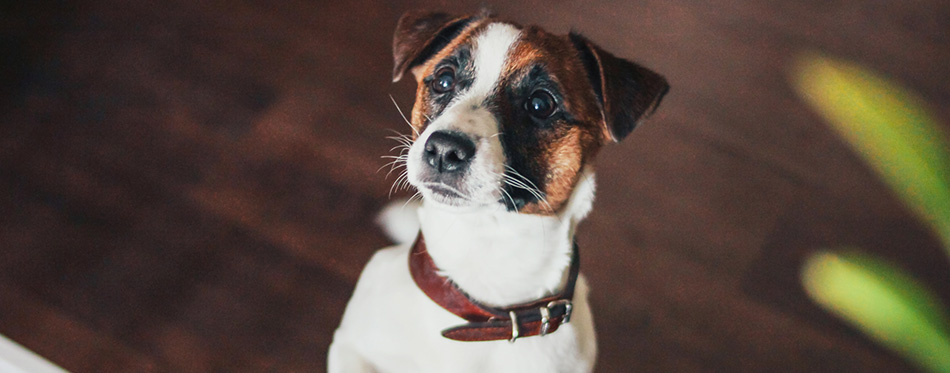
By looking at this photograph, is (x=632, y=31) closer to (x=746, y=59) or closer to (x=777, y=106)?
(x=746, y=59)

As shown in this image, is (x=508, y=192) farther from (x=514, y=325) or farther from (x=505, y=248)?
(x=514, y=325)

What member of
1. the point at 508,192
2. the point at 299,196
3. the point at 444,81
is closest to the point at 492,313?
the point at 508,192

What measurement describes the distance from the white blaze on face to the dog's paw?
0.76 metres

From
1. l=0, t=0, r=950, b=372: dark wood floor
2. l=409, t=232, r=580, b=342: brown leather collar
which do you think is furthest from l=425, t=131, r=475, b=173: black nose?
l=0, t=0, r=950, b=372: dark wood floor

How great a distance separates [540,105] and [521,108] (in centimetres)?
4

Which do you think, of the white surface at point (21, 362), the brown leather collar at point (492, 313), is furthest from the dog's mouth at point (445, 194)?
the white surface at point (21, 362)

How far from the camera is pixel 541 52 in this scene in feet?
4.32

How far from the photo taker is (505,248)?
1.31 metres

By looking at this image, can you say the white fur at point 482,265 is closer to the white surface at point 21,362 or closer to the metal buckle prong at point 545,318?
the metal buckle prong at point 545,318

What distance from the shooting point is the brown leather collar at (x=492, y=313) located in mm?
1303

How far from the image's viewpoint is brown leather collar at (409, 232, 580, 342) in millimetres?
1303

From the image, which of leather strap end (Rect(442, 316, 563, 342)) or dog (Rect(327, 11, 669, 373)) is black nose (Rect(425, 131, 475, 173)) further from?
leather strap end (Rect(442, 316, 563, 342))

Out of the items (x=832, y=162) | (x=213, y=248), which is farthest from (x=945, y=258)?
(x=213, y=248)

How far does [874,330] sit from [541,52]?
1.76m
